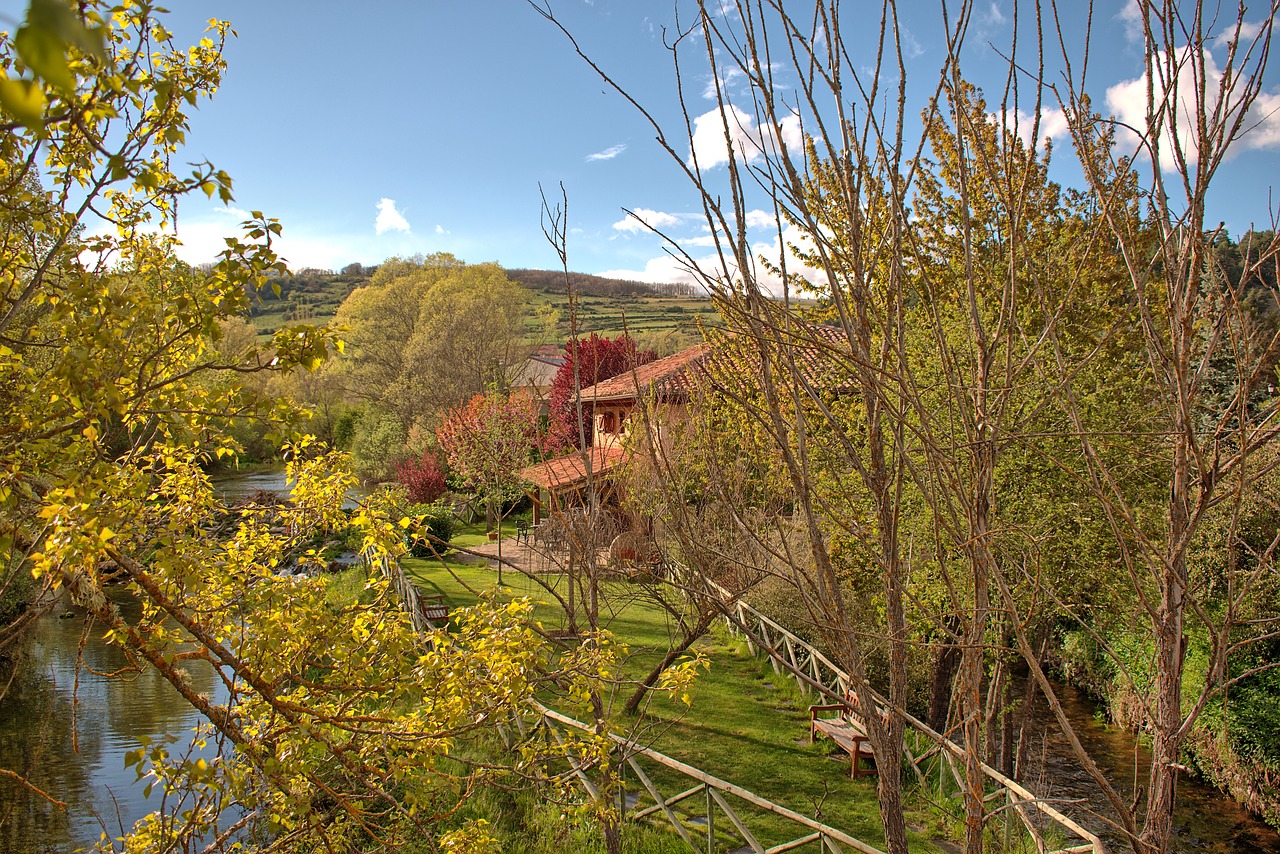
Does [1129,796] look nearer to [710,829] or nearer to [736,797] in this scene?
[736,797]

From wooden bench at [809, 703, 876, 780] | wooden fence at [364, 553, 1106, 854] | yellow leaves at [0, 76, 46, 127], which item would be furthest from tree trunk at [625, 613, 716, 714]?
yellow leaves at [0, 76, 46, 127]

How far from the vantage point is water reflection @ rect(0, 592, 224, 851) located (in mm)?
8914

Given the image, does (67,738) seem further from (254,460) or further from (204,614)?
(254,460)

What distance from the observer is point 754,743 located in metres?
10.6

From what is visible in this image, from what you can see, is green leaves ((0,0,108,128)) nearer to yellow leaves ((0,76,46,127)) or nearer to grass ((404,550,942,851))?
yellow leaves ((0,76,46,127))

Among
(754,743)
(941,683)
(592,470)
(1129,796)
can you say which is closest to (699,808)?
(754,743)

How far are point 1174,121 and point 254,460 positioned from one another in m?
47.1

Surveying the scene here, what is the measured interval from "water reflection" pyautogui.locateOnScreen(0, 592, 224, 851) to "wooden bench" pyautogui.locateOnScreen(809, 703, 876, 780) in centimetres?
730

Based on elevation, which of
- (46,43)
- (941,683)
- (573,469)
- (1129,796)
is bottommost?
(1129,796)

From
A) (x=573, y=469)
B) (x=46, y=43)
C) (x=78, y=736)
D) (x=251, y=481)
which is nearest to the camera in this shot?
(x=46, y=43)

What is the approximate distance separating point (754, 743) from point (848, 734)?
1245mm

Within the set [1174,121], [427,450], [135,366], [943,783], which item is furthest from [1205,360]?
[427,450]

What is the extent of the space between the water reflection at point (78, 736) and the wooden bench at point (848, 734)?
24.0 feet

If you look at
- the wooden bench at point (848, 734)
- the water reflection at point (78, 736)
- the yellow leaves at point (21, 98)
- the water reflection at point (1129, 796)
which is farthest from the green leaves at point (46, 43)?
the wooden bench at point (848, 734)
